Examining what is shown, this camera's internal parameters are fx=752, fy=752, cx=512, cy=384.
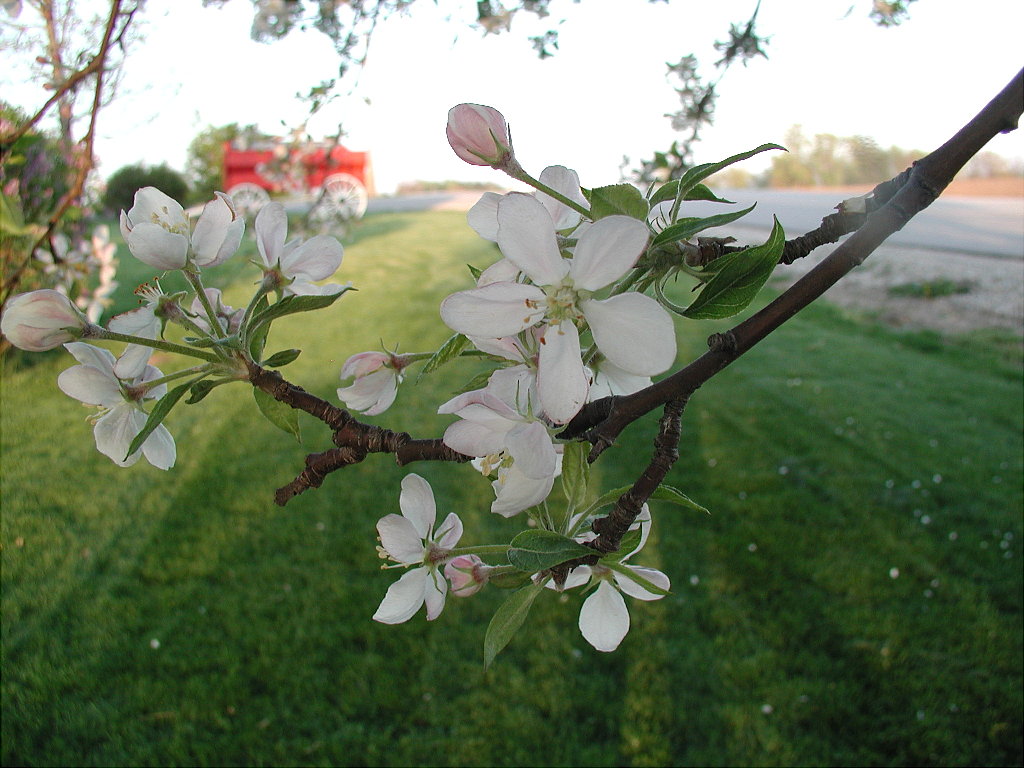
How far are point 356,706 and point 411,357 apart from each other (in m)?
2.03

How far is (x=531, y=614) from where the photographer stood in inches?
113

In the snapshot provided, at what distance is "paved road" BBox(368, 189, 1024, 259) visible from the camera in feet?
16.5

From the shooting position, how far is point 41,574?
3049mm

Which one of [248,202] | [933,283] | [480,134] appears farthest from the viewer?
[933,283]

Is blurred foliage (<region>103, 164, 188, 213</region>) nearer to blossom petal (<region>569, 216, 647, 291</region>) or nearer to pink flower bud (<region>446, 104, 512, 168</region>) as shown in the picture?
pink flower bud (<region>446, 104, 512, 168</region>)

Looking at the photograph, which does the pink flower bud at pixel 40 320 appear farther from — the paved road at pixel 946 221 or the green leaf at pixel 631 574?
the paved road at pixel 946 221

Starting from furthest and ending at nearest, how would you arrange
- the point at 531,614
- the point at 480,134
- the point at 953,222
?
the point at 953,222
the point at 531,614
the point at 480,134

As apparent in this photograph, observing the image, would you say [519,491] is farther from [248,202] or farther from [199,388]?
[248,202]

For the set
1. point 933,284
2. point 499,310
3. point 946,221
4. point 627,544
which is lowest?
point 933,284

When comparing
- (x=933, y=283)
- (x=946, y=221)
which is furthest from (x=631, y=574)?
(x=946, y=221)

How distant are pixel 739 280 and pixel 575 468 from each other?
0.19 meters

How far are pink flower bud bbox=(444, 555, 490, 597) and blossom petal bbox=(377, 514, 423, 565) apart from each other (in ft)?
0.11

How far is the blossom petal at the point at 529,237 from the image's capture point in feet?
1.68

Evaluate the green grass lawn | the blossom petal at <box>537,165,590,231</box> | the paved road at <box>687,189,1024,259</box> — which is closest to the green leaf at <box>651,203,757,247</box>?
the blossom petal at <box>537,165,590,231</box>
